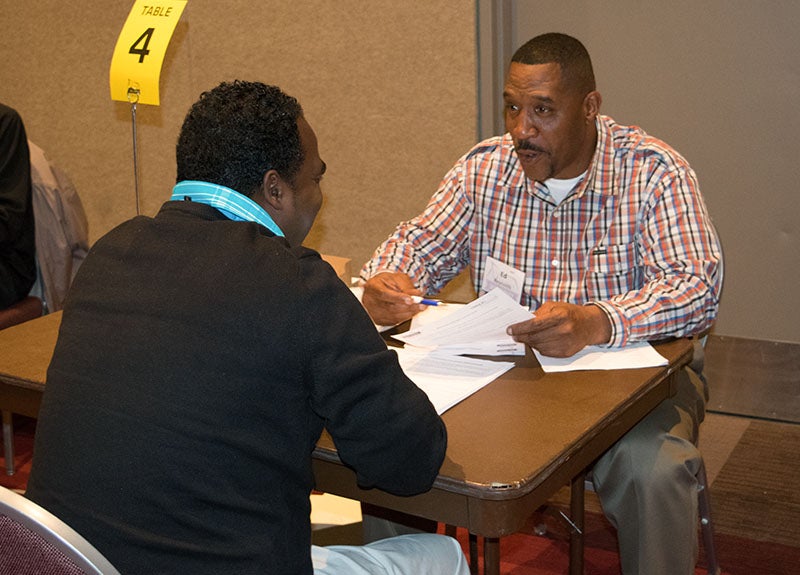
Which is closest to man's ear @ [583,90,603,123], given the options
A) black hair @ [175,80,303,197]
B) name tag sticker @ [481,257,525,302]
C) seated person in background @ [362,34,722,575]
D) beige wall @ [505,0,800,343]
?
seated person in background @ [362,34,722,575]

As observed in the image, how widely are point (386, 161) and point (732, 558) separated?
2308mm

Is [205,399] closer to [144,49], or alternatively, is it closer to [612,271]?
[612,271]

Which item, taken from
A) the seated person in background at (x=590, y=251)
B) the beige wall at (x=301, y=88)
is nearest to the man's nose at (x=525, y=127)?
the seated person in background at (x=590, y=251)

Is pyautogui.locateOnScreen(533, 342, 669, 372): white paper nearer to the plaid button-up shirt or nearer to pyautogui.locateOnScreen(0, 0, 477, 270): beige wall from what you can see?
the plaid button-up shirt

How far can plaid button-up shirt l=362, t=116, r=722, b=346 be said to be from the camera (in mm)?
2439

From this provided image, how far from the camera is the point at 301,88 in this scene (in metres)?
4.73

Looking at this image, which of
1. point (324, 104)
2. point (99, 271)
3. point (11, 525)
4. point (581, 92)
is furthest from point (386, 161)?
point (11, 525)

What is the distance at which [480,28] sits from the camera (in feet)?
13.9

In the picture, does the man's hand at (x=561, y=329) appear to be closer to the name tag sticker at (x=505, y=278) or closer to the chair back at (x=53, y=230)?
the name tag sticker at (x=505, y=278)

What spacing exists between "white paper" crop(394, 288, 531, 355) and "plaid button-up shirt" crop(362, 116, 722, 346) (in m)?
0.25

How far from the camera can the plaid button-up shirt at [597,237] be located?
8.00 ft

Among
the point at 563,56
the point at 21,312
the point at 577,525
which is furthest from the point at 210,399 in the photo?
the point at 21,312

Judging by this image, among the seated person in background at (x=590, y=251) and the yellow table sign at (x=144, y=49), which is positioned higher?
the yellow table sign at (x=144, y=49)

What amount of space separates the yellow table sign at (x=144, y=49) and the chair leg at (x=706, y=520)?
6.14ft
